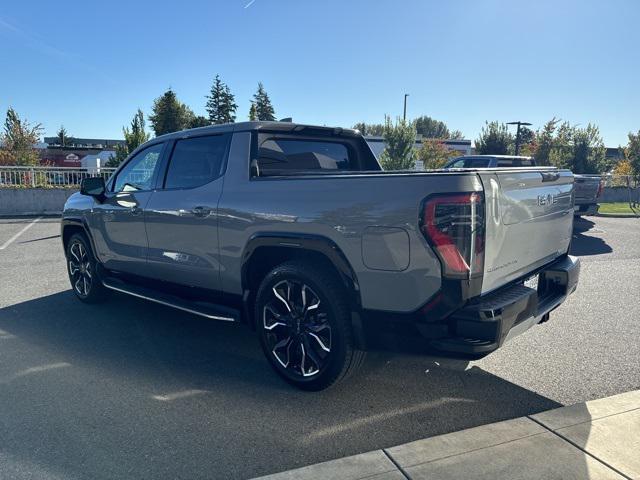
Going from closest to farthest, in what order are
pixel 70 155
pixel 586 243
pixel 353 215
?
pixel 353 215 → pixel 586 243 → pixel 70 155

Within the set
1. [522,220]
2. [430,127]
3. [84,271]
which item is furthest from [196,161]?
[430,127]

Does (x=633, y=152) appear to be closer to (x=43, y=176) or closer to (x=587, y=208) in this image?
(x=587, y=208)

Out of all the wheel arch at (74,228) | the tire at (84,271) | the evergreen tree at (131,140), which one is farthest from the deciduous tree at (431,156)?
the tire at (84,271)

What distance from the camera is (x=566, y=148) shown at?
3000cm

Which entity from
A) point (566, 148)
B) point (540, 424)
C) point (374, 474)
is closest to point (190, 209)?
point (374, 474)

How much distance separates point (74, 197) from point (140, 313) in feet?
5.93

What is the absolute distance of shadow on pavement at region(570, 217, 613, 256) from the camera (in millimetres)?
9470

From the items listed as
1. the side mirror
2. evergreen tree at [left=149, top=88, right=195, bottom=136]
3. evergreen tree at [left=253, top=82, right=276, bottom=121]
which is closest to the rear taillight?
the side mirror

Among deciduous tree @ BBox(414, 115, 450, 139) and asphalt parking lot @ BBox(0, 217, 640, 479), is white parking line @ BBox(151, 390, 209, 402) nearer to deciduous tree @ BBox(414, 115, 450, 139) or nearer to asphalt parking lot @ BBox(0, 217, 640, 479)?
asphalt parking lot @ BBox(0, 217, 640, 479)

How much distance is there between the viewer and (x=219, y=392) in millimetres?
3551

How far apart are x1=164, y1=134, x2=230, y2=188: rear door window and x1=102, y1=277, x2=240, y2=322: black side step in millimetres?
1028

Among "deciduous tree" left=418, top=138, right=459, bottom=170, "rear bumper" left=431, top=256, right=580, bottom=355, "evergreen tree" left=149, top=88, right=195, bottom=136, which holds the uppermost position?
"evergreen tree" left=149, top=88, right=195, bottom=136

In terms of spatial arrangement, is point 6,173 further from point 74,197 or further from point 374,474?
point 374,474

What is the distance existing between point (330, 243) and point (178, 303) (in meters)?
1.85
